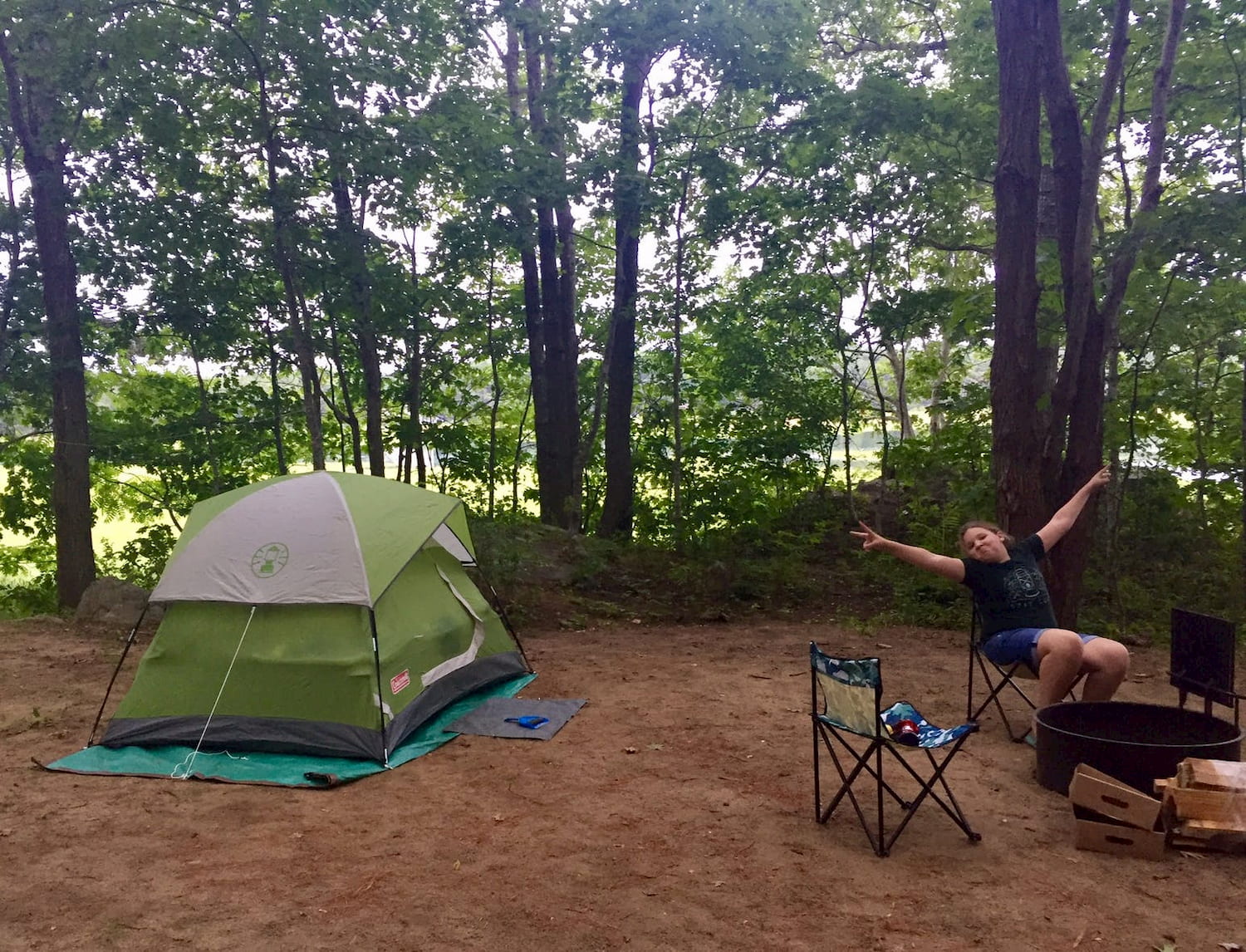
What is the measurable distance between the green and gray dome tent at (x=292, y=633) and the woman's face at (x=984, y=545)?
306 centimetres

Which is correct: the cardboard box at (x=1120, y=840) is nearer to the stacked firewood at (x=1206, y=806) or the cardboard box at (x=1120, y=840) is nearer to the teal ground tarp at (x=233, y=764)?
the stacked firewood at (x=1206, y=806)

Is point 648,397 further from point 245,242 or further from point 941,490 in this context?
point 245,242

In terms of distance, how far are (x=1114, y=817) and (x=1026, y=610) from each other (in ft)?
4.17

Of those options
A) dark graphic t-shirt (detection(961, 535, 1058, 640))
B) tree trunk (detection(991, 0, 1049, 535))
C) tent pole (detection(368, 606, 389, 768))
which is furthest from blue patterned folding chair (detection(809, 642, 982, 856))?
tree trunk (detection(991, 0, 1049, 535))

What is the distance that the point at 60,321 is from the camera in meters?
8.97

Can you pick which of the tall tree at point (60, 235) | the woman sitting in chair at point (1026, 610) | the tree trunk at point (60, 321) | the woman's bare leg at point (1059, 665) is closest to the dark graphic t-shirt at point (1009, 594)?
the woman sitting in chair at point (1026, 610)

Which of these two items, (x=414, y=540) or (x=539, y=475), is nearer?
(x=414, y=540)

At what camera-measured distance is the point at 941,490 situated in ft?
36.4

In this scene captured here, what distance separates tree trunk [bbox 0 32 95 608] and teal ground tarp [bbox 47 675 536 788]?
17.6 feet

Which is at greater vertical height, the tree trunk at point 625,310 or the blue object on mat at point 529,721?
the tree trunk at point 625,310

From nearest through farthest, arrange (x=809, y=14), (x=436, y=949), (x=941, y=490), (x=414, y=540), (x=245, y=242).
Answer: (x=436, y=949), (x=414, y=540), (x=245, y=242), (x=809, y=14), (x=941, y=490)

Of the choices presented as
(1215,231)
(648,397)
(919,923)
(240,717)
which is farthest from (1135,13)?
(240,717)

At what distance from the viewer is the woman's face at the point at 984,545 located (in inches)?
176

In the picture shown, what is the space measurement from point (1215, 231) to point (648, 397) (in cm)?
719
